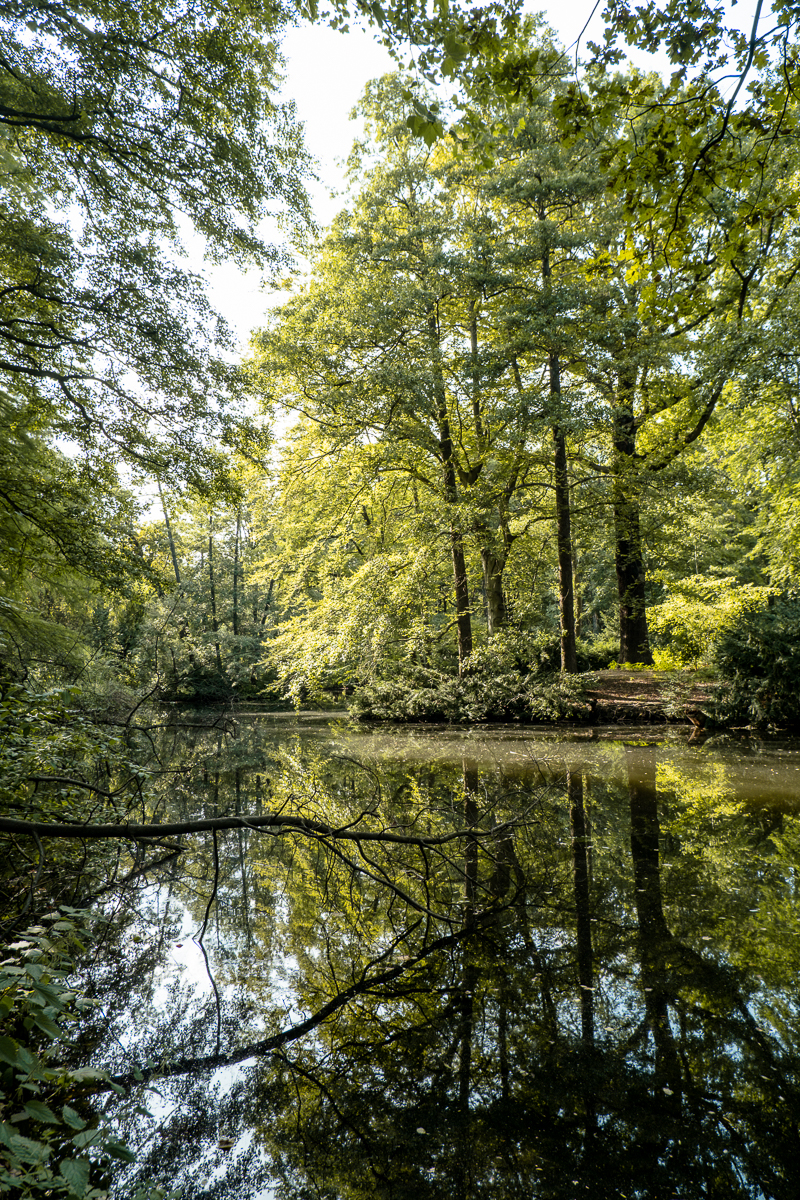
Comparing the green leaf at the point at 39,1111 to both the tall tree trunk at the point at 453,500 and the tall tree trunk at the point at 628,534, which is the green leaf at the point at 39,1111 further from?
the tall tree trunk at the point at 628,534

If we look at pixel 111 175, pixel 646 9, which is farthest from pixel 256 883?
pixel 111 175

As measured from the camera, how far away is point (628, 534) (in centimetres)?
1522

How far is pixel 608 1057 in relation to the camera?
9.62 feet

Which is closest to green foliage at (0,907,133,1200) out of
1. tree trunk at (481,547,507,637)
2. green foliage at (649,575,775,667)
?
green foliage at (649,575,775,667)

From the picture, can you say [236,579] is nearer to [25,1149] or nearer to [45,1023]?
[45,1023]

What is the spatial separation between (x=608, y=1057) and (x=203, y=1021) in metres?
2.16

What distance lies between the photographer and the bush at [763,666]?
11.9 meters

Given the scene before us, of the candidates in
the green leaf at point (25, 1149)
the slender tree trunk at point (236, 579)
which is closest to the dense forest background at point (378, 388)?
the green leaf at point (25, 1149)

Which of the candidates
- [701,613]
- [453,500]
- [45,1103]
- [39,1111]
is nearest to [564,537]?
[453,500]

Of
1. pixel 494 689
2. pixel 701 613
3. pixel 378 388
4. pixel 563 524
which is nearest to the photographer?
pixel 701 613

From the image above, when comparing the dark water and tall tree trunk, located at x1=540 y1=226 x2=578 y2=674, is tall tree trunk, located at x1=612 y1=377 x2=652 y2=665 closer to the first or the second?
tall tree trunk, located at x1=540 y1=226 x2=578 y2=674

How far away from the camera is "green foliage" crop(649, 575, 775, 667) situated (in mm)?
12594

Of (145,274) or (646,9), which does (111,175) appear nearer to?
(145,274)

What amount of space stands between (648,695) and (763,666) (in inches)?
116
